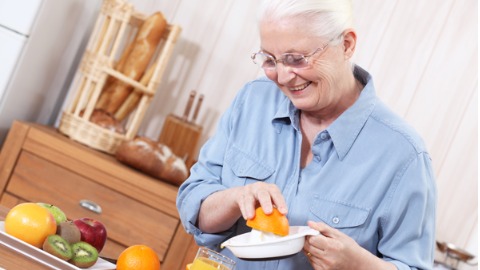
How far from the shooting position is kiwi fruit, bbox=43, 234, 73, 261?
1.40 metres

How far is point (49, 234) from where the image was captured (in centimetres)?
142

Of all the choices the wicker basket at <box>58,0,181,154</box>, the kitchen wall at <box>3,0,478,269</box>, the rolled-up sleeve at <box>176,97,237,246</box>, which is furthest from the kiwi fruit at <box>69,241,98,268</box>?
the kitchen wall at <box>3,0,478,269</box>

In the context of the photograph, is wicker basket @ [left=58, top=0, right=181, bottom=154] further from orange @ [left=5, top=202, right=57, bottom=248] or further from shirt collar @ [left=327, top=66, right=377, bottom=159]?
orange @ [left=5, top=202, right=57, bottom=248]

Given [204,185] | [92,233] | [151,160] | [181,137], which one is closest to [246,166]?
[204,185]

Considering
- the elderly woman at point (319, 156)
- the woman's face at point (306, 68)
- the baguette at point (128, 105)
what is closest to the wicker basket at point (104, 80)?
the baguette at point (128, 105)

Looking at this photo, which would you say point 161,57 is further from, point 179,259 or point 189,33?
point 179,259

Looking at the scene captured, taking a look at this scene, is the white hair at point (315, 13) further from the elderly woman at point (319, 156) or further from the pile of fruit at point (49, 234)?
the pile of fruit at point (49, 234)

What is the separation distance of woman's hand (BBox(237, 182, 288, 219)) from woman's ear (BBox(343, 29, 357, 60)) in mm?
Result: 412

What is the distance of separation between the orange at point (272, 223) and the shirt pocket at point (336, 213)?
0.31 meters

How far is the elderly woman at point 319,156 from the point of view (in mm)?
1648

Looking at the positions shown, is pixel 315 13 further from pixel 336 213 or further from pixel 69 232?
pixel 69 232

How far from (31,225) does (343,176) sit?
73 centimetres

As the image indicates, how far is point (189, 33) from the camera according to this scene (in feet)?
11.5

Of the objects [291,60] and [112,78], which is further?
[112,78]
